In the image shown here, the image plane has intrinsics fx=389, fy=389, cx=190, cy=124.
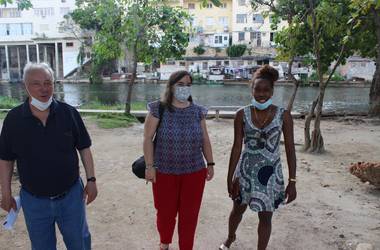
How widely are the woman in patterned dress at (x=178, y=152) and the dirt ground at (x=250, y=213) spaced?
645 millimetres

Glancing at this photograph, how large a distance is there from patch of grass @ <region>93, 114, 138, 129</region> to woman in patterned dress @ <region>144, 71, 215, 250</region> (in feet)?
Result: 24.9

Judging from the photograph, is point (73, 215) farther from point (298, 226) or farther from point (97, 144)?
point (97, 144)

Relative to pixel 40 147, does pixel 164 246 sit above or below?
below

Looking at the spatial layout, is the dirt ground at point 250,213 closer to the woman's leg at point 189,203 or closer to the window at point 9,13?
the woman's leg at point 189,203

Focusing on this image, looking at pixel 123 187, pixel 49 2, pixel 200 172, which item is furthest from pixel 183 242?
pixel 49 2

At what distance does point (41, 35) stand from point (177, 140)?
2450 inches

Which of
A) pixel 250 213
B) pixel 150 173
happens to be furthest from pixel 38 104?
pixel 250 213

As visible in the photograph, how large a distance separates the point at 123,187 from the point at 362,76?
147ft

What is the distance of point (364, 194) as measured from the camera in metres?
5.14

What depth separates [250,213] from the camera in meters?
4.32

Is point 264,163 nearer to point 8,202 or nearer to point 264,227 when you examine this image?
point 264,227

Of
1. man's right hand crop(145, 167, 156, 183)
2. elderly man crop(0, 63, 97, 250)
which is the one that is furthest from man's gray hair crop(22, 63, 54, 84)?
man's right hand crop(145, 167, 156, 183)

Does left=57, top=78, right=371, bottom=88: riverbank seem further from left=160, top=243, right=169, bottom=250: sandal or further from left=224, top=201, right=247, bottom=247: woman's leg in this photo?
left=160, top=243, right=169, bottom=250: sandal

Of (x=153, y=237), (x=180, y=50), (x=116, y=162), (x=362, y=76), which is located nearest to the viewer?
(x=153, y=237)
